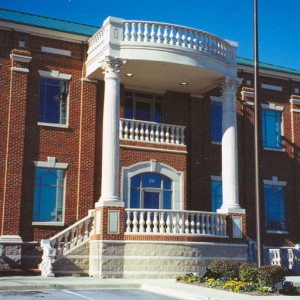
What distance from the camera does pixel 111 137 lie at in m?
22.1

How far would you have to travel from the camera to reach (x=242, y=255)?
936 inches

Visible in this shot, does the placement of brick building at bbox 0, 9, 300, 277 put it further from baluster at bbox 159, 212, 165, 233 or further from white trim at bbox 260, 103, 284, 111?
white trim at bbox 260, 103, 284, 111

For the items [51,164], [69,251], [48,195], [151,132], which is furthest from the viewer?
[151,132]

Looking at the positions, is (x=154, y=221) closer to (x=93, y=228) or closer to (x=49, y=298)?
(x=93, y=228)

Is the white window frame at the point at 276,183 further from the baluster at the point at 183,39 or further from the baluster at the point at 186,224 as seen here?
the baluster at the point at 183,39

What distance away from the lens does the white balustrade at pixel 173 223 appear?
21922mm

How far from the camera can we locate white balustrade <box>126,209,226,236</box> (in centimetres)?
2192

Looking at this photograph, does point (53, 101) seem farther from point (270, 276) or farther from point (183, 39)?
point (270, 276)

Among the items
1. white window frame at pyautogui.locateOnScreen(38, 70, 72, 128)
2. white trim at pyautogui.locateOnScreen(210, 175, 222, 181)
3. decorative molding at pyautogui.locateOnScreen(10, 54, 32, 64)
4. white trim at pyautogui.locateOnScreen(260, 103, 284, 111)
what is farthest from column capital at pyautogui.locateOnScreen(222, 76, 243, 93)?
decorative molding at pyautogui.locateOnScreen(10, 54, 32, 64)

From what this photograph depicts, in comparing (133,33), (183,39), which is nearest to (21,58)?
(133,33)

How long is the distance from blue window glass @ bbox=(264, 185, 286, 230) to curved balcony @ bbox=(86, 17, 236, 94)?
6742 mm

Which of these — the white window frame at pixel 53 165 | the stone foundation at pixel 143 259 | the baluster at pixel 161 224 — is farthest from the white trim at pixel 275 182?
the white window frame at pixel 53 165

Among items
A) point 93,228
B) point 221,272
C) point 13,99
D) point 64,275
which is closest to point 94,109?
point 13,99

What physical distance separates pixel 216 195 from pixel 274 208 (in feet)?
11.3
